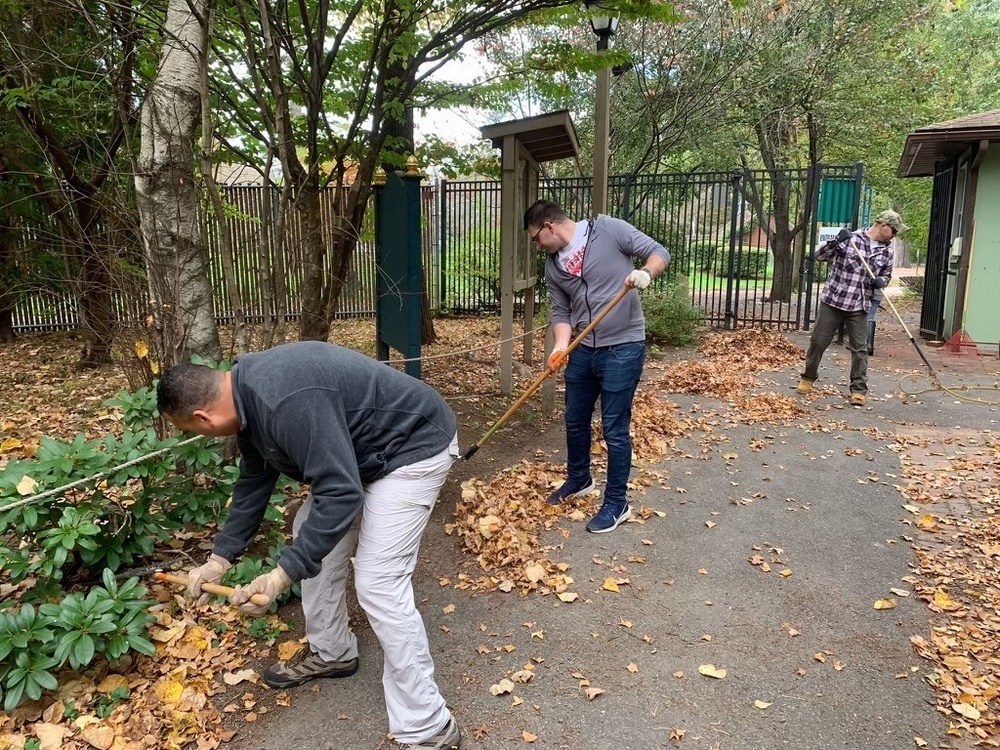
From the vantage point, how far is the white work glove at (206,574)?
8.46 feet

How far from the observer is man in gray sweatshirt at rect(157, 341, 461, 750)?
2240 millimetres

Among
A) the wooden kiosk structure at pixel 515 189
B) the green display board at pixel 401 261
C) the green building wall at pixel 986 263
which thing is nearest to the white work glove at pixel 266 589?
the green display board at pixel 401 261

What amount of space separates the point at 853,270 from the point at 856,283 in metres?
0.15

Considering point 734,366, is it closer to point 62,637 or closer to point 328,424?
point 328,424

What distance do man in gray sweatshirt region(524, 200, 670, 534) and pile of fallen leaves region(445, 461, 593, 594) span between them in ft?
1.23

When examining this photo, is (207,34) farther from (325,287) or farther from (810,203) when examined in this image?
(810,203)

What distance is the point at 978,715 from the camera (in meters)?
2.71

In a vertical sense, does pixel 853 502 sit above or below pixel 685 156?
below

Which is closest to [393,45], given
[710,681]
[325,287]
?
[325,287]

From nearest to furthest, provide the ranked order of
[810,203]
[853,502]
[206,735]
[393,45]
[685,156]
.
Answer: [206,735], [853,502], [393,45], [810,203], [685,156]

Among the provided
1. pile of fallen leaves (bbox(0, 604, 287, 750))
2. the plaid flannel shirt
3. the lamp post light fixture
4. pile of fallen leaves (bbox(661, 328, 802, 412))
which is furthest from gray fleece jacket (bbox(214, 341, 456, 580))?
the plaid flannel shirt

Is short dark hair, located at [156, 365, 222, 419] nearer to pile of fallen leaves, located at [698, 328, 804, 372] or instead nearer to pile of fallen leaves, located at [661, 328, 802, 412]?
pile of fallen leaves, located at [661, 328, 802, 412]

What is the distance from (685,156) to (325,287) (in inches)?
711

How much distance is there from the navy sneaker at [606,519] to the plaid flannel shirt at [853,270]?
13.6ft
